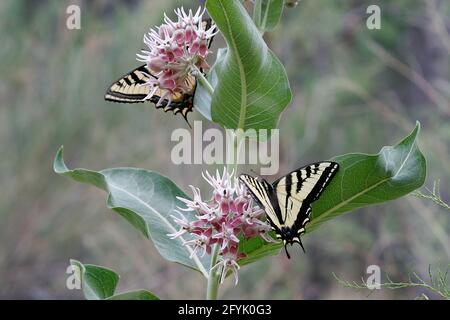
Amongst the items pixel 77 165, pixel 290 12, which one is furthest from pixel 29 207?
pixel 290 12

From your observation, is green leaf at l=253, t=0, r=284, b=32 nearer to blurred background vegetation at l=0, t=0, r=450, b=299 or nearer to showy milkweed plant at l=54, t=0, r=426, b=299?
showy milkweed plant at l=54, t=0, r=426, b=299

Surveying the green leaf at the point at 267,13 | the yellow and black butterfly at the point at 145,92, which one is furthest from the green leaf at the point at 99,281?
the green leaf at the point at 267,13

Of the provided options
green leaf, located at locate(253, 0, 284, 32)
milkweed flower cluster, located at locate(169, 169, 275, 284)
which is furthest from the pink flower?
green leaf, located at locate(253, 0, 284, 32)

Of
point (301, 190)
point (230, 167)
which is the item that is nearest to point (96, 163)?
point (230, 167)

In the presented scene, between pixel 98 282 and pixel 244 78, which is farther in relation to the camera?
pixel 98 282

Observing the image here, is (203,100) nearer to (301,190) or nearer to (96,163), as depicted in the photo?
(301,190)

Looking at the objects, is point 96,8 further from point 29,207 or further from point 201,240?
point 201,240

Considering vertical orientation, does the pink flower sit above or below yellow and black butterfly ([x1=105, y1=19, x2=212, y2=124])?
below
